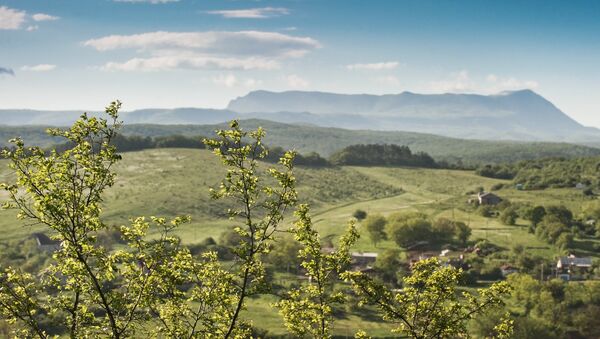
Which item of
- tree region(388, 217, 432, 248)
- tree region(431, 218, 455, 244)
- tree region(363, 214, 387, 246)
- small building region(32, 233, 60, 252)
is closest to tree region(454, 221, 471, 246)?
tree region(431, 218, 455, 244)

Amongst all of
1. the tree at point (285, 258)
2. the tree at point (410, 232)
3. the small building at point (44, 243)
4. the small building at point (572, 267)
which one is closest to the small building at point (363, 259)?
the tree at point (410, 232)

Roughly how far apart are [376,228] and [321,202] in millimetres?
49643

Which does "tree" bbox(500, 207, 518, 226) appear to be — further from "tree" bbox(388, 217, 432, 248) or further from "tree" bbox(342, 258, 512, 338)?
"tree" bbox(342, 258, 512, 338)

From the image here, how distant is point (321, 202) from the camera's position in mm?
165750

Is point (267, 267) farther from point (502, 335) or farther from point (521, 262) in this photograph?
point (502, 335)

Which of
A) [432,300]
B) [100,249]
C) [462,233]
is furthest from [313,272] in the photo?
[462,233]

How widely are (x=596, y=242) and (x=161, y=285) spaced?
371ft

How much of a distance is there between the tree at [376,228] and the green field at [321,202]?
5.17ft

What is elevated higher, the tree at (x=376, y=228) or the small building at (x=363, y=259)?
the tree at (x=376, y=228)

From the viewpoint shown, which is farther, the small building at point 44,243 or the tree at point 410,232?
the tree at point 410,232

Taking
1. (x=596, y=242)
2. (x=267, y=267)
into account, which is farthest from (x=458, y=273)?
(x=596, y=242)

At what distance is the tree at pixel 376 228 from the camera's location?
116 metres

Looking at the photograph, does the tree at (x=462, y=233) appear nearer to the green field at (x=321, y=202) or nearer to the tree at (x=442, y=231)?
the tree at (x=442, y=231)

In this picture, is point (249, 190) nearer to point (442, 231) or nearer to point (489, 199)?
point (442, 231)
